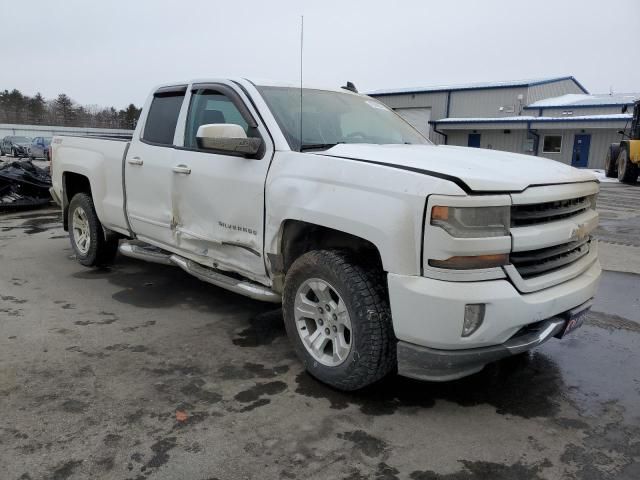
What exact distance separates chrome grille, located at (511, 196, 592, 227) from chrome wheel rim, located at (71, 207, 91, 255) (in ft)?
15.6

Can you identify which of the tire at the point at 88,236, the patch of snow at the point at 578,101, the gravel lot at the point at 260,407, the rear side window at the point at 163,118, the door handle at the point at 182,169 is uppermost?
the patch of snow at the point at 578,101

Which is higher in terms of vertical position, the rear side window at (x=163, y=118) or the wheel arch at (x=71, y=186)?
the rear side window at (x=163, y=118)

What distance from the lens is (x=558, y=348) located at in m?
4.00

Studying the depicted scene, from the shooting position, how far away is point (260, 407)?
9.99 ft

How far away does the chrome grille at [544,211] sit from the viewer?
2.79m

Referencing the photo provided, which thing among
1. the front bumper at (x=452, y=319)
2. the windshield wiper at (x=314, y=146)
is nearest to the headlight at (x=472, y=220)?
the front bumper at (x=452, y=319)

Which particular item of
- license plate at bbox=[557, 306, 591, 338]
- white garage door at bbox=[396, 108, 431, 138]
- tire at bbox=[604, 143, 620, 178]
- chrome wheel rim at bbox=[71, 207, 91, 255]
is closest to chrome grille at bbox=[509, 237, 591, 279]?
license plate at bbox=[557, 306, 591, 338]

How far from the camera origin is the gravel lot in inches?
99.7

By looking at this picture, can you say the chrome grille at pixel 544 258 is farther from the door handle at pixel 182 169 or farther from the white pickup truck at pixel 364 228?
the door handle at pixel 182 169

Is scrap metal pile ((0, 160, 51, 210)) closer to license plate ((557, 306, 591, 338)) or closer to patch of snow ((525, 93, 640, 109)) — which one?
license plate ((557, 306, 591, 338))

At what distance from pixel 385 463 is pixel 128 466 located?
1.20m

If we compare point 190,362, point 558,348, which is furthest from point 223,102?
point 558,348

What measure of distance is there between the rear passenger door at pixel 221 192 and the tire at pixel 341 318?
1.55 ft

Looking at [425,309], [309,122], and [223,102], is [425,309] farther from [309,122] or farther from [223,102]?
[223,102]
